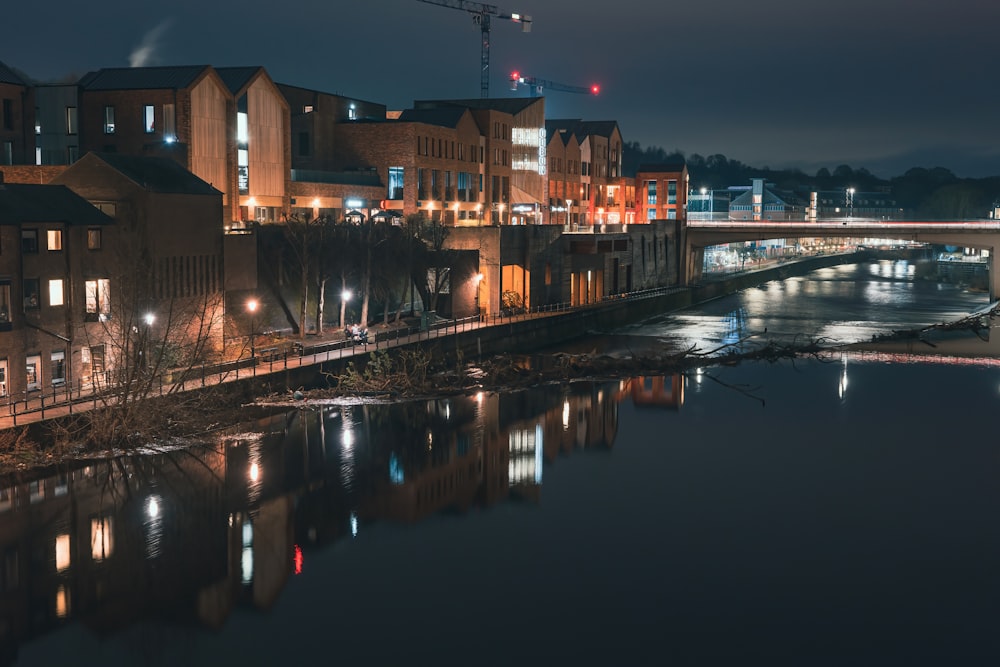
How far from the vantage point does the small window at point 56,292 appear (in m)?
29.5

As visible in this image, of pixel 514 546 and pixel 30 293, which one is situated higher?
pixel 30 293

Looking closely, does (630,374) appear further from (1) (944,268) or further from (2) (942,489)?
(1) (944,268)

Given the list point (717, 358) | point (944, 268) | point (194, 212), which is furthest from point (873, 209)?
point (194, 212)

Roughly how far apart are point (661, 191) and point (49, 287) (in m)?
66.8

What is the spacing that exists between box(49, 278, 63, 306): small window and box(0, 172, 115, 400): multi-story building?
3 centimetres

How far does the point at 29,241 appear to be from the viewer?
29.0 m

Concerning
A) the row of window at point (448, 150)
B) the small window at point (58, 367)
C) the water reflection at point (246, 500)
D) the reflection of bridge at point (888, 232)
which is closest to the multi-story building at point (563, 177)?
the reflection of bridge at point (888, 232)

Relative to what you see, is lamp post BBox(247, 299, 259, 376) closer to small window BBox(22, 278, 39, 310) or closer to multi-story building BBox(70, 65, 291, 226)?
multi-story building BBox(70, 65, 291, 226)

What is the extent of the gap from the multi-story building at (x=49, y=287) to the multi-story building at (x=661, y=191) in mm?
63023

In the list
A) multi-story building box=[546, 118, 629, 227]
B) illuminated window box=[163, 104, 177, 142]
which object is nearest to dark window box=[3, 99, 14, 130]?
illuminated window box=[163, 104, 177, 142]

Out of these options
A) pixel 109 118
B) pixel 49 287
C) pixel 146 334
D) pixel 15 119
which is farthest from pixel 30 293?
pixel 15 119

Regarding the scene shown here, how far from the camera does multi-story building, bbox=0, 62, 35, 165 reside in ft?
149

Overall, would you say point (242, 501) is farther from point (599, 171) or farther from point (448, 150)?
point (599, 171)

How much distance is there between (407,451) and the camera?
2908cm
